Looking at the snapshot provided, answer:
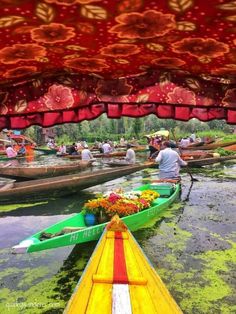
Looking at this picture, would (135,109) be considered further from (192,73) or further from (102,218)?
(102,218)

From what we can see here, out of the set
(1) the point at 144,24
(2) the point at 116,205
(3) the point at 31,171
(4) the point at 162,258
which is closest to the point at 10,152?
(3) the point at 31,171

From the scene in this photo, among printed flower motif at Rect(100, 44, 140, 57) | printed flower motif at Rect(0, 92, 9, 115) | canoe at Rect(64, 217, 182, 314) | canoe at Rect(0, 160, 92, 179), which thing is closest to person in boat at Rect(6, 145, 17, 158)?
canoe at Rect(0, 160, 92, 179)

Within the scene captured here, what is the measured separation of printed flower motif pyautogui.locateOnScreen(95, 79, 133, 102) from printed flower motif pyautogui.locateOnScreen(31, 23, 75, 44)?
0.84 metres

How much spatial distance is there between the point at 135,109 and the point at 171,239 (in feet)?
14.0

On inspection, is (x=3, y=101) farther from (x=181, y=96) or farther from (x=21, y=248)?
(x=21, y=248)

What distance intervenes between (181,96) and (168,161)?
6987 millimetres

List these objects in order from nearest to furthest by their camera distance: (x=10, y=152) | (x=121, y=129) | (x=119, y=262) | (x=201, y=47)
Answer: (x=201, y=47)
(x=119, y=262)
(x=10, y=152)
(x=121, y=129)

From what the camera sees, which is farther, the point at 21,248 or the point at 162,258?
the point at 162,258

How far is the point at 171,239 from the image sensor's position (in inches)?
257

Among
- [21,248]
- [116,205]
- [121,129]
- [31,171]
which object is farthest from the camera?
[121,129]

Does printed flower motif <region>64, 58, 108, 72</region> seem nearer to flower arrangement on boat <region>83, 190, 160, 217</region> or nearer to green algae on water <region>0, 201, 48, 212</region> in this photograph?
flower arrangement on boat <region>83, 190, 160, 217</region>

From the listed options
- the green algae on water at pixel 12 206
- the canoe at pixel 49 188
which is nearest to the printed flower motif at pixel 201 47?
the green algae on water at pixel 12 206

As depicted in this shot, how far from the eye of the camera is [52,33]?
147 centimetres

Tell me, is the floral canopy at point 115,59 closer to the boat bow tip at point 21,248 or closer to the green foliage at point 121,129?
the boat bow tip at point 21,248
